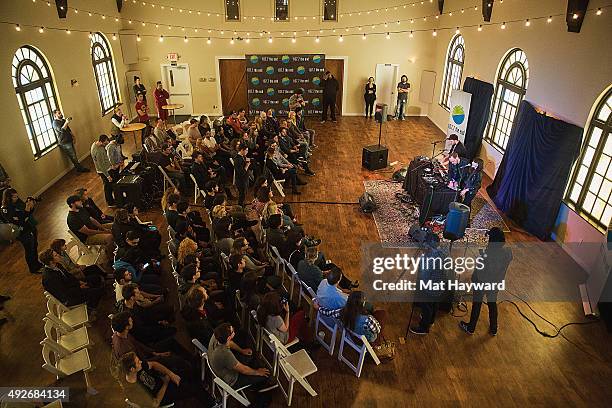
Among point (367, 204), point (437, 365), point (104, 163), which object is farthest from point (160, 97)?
point (437, 365)

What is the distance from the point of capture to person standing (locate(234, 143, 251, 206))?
747 centimetres

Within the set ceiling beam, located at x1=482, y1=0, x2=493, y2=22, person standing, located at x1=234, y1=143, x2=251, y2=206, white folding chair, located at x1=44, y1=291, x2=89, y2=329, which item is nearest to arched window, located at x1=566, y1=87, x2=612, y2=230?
ceiling beam, located at x1=482, y1=0, x2=493, y2=22

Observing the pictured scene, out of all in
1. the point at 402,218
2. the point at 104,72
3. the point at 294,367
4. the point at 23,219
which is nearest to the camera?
the point at 294,367

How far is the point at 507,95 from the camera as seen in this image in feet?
29.0

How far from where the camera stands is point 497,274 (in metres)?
4.53

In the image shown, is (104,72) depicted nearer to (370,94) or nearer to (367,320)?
(370,94)

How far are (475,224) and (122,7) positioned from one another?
11.7m

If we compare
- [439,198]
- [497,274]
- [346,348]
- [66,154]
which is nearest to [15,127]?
[66,154]

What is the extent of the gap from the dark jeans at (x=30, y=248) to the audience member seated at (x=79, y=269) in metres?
1.08

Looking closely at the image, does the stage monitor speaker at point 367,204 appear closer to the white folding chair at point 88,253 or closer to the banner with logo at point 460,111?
the banner with logo at point 460,111

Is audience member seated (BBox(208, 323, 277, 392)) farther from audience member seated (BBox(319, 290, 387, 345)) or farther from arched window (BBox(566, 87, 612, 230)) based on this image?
arched window (BBox(566, 87, 612, 230))

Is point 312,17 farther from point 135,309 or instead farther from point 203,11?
point 135,309

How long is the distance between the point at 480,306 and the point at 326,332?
1.78 metres

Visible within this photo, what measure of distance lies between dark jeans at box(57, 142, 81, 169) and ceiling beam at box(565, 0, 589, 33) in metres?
9.61
